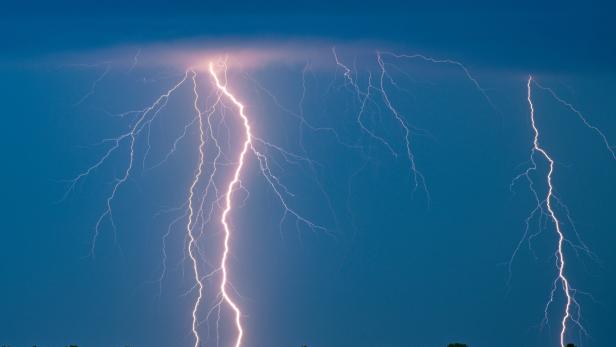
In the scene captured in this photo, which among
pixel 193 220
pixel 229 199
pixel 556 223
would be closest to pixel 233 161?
pixel 229 199

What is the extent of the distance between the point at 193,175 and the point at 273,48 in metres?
1.29

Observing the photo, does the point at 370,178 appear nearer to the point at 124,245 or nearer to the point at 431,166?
the point at 431,166

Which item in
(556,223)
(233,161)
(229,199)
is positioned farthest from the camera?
(233,161)

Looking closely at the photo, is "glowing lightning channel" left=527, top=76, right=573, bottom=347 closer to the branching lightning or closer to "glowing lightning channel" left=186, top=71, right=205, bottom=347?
the branching lightning

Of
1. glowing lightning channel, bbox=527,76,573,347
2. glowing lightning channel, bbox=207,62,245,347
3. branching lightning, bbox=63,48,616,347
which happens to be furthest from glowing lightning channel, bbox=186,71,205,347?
glowing lightning channel, bbox=527,76,573,347

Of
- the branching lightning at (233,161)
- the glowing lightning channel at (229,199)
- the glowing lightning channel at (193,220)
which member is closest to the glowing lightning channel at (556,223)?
the branching lightning at (233,161)

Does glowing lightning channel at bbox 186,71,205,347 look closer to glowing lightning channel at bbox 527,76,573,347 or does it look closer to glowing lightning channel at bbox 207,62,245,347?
glowing lightning channel at bbox 207,62,245,347

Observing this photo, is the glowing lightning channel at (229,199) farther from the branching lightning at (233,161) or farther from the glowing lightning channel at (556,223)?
the glowing lightning channel at (556,223)

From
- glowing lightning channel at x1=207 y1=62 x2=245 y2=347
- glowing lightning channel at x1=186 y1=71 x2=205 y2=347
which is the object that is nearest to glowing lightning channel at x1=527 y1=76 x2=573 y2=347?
glowing lightning channel at x1=207 y1=62 x2=245 y2=347

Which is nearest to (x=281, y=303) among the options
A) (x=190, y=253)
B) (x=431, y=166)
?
(x=190, y=253)

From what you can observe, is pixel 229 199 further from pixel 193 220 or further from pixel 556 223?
pixel 556 223

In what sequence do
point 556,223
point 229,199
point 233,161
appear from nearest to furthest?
point 556,223 < point 229,199 < point 233,161

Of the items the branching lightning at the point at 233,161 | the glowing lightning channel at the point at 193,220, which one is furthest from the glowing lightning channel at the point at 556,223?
the glowing lightning channel at the point at 193,220

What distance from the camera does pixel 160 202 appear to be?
4.77 meters
